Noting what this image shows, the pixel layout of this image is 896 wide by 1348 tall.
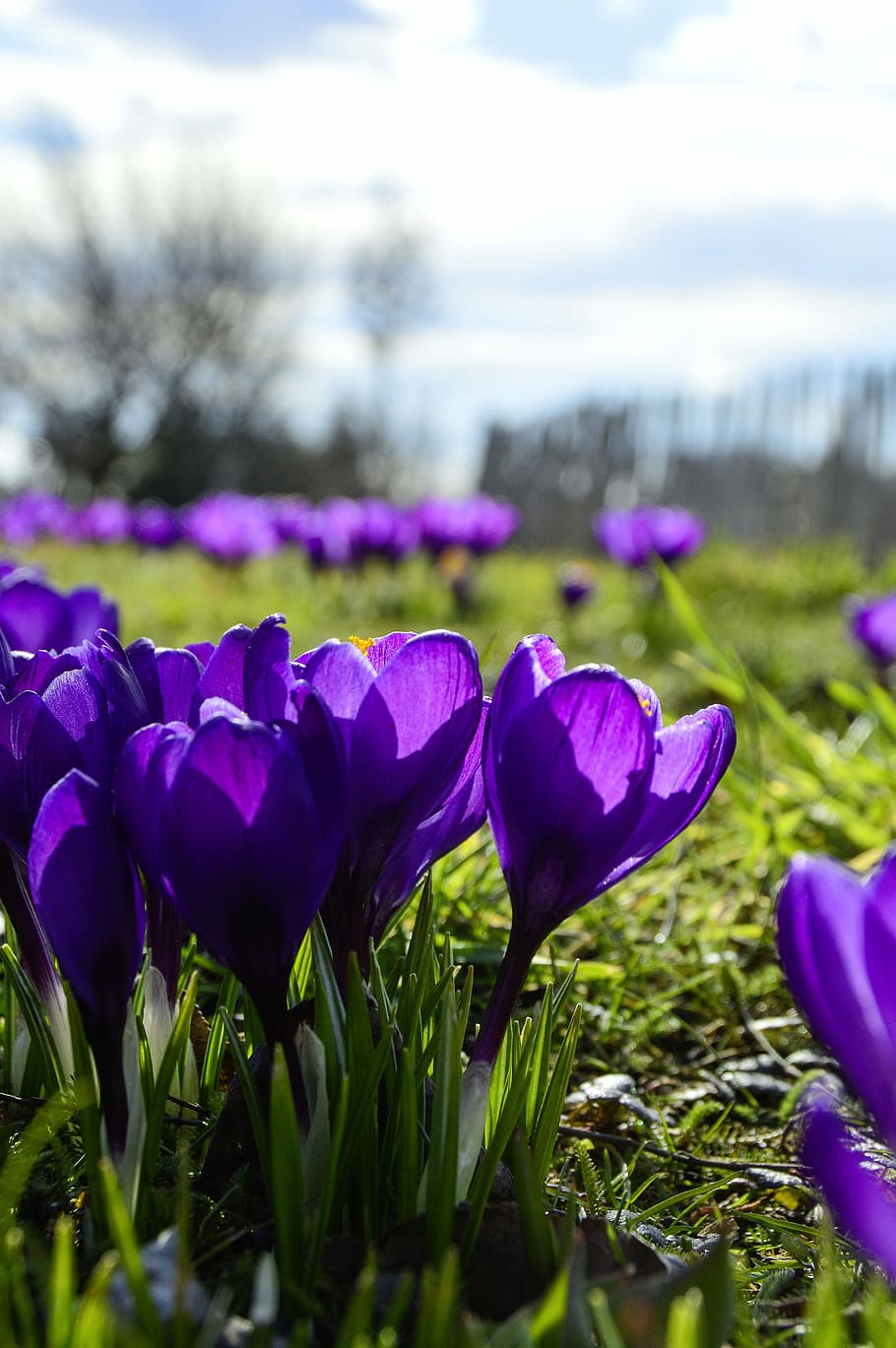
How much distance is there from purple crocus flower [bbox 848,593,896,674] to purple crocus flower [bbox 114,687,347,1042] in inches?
111

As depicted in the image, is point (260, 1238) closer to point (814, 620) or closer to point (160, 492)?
point (814, 620)

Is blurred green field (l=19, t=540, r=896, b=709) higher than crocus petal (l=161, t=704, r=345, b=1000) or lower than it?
lower

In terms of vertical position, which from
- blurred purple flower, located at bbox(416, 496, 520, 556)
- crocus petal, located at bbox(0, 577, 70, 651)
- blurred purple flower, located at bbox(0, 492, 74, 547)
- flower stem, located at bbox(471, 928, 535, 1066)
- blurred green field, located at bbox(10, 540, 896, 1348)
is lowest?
blurred purple flower, located at bbox(0, 492, 74, 547)

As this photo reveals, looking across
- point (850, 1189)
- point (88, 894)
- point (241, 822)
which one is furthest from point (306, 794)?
point (850, 1189)

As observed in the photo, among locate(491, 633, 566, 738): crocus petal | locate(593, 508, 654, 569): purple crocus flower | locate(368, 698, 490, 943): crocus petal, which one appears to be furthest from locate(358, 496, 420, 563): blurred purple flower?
locate(491, 633, 566, 738): crocus petal

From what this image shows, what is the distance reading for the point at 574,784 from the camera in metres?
0.83

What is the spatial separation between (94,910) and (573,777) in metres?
0.33

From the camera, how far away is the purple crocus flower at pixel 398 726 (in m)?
0.84

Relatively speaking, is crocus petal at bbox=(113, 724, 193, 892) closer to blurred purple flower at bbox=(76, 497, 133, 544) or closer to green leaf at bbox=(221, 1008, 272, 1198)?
green leaf at bbox=(221, 1008, 272, 1198)

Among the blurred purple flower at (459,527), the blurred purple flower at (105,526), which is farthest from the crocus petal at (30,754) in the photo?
the blurred purple flower at (105,526)

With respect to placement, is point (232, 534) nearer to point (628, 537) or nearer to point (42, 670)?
point (628, 537)

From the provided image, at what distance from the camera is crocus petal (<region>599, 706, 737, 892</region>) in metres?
0.87

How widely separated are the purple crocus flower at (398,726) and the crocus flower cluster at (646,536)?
4.87 metres

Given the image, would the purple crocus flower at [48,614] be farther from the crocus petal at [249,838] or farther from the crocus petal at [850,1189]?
the crocus petal at [850,1189]
